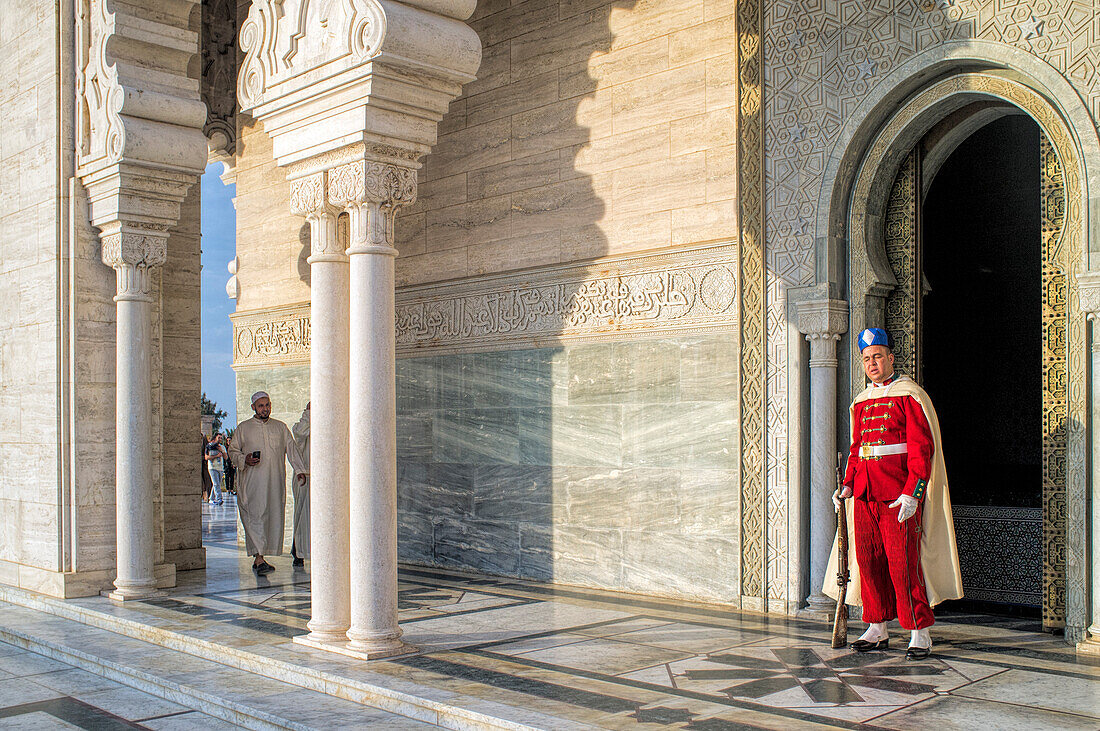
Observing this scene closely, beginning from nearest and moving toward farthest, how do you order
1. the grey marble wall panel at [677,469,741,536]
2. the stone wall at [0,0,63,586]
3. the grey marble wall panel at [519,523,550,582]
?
the grey marble wall panel at [677,469,741,536], the stone wall at [0,0,63,586], the grey marble wall panel at [519,523,550,582]

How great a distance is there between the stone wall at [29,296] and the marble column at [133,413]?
1.53 feet

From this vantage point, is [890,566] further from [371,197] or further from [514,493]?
[514,493]

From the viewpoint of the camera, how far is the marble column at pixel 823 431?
5629 mm

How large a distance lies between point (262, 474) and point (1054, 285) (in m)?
5.59

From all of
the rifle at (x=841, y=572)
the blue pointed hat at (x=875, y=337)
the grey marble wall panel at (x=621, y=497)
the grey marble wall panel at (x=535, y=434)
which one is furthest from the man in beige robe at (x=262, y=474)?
the blue pointed hat at (x=875, y=337)

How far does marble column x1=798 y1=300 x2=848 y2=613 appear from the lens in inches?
222

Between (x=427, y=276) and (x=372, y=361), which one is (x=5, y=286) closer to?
(x=427, y=276)

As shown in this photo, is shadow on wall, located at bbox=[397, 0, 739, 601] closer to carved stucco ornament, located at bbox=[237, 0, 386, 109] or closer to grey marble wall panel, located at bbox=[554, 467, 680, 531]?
grey marble wall panel, located at bbox=[554, 467, 680, 531]

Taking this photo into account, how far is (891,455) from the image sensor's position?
4766 mm

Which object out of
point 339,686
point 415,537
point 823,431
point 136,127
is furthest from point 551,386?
point 339,686

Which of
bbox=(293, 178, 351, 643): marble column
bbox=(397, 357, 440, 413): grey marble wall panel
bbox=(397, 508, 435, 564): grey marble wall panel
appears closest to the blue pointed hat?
bbox=(293, 178, 351, 643): marble column

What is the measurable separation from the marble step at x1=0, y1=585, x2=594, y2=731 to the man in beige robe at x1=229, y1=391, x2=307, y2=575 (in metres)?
1.71

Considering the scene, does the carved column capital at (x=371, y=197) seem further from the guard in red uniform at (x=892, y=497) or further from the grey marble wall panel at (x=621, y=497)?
the grey marble wall panel at (x=621, y=497)

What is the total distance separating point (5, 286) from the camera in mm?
7512
